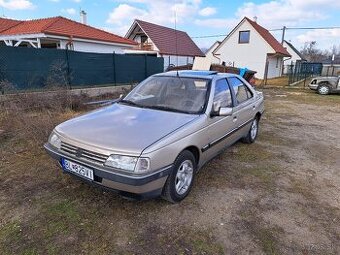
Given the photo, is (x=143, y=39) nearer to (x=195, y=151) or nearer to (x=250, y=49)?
(x=250, y=49)

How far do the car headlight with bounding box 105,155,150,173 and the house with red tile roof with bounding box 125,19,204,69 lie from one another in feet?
77.6

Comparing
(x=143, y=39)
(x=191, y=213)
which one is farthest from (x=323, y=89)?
(x=143, y=39)

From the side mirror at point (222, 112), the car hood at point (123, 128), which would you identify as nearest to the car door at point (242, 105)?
the side mirror at point (222, 112)

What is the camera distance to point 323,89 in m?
15.6

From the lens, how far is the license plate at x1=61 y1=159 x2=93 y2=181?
109 inches

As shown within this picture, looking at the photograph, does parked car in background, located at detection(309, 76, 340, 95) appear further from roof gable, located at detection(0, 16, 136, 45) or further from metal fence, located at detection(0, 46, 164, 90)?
roof gable, located at detection(0, 16, 136, 45)

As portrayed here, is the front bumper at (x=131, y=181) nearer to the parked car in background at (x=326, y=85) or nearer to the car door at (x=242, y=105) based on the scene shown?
the car door at (x=242, y=105)

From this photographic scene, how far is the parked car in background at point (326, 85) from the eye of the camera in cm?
1502

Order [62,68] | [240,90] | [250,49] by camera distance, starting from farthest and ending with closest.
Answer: [250,49], [62,68], [240,90]

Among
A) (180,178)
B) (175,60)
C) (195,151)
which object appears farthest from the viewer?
(175,60)

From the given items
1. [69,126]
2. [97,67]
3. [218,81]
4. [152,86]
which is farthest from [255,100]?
[97,67]

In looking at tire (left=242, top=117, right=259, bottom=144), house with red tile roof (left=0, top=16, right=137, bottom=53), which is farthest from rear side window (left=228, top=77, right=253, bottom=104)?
house with red tile roof (left=0, top=16, right=137, bottom=53)

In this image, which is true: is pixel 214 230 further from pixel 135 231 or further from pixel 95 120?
pixel 95 120

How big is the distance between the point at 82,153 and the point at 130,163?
0.60 m
